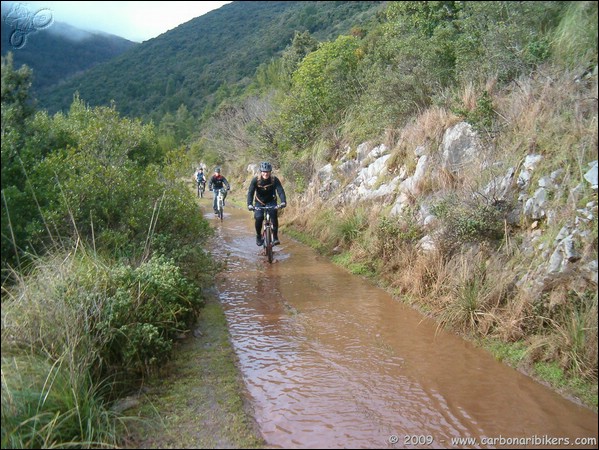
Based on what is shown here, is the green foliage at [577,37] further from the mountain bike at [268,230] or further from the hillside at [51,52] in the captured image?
the hillside at [51,52]

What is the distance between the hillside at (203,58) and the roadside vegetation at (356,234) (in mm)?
31021

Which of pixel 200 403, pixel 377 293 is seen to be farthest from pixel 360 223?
pixel 200 403

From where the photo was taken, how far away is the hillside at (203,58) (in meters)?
49.1

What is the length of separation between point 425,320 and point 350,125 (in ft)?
31.3

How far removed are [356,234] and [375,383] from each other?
6.09m

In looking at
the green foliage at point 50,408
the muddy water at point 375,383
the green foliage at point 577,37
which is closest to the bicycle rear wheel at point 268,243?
the muddy water at point 375,383

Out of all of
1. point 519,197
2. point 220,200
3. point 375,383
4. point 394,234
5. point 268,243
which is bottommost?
point 375,383

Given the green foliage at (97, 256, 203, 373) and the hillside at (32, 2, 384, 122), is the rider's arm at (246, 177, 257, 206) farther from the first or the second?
the hillside at (32, 2, 384, 122)

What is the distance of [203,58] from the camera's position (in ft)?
233

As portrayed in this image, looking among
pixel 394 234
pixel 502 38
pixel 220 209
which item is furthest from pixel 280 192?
pixel 220 209

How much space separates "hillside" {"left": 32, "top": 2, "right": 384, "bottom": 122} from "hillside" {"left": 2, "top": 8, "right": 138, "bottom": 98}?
19.9m

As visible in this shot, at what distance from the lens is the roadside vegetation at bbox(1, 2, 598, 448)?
4742mm

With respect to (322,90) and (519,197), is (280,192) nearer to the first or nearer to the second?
(519,197)

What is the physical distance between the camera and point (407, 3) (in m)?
12.9
